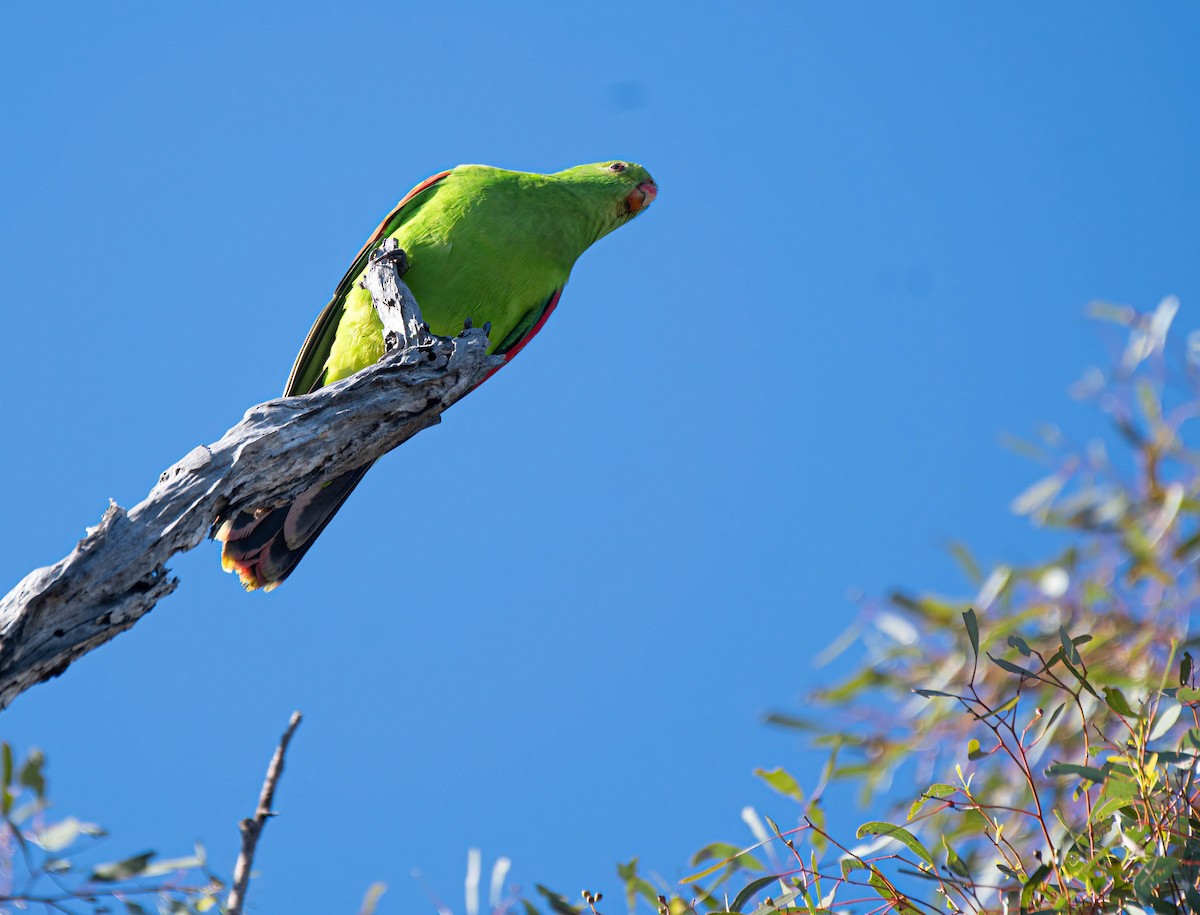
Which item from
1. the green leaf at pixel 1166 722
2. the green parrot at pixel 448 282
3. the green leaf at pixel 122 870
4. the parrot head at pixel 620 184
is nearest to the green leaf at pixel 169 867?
the green leaf at pixel 122 870

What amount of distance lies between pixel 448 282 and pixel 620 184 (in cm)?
133

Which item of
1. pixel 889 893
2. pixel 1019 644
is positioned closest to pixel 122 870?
pixel 889 893

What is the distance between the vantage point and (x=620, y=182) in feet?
17.4

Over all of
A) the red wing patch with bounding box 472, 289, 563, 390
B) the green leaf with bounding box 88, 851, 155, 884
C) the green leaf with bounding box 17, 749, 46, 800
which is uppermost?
the red wing patch with bounding box 472, 289, 563, 390

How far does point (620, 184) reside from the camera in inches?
208

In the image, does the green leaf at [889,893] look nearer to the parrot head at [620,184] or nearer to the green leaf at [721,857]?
the green leaf at [721,857]

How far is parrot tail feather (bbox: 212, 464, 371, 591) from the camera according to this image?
12.4 ft

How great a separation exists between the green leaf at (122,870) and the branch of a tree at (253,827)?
867 millimetres

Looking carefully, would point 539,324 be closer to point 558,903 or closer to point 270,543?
point 270,543

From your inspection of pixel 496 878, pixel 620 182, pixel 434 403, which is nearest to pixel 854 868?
pixel 496 878

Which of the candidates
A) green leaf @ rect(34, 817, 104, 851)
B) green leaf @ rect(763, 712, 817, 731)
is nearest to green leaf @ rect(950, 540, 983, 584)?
green leaf @ rect(763, 712, 817, 731)

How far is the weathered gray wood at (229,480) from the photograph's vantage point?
204 cm

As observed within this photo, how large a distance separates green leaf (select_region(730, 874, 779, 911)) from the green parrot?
7.01ft

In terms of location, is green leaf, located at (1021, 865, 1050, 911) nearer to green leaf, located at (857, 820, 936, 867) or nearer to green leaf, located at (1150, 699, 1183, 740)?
green leaf, located at (857, 820, 936, 867)
